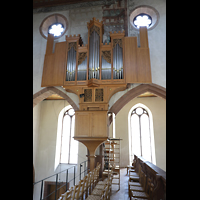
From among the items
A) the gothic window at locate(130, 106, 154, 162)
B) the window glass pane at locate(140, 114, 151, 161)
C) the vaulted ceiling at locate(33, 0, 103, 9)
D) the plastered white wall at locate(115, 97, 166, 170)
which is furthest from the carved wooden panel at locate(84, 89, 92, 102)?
the window glass pane at locate(140, 114, 151, 161)

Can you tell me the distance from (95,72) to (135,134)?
6690 mm

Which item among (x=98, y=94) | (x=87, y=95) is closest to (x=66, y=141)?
(x=87, y=95)

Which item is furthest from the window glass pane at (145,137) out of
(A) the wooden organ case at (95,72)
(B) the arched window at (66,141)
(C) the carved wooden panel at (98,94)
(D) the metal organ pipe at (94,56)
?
(D) the metal organ pipe at (94,56)

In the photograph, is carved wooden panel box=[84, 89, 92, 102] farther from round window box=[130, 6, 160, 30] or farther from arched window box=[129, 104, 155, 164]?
arched window box=[129, 104, 155, 164]

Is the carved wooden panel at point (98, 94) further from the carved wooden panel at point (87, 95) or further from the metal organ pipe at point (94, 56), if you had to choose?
the metal organ pipe at point (94, 56)

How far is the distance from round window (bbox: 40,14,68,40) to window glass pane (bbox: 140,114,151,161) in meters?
7.77

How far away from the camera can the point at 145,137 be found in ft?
40.0

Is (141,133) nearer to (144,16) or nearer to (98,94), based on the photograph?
(98,94)

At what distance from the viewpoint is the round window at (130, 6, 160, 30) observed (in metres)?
8.70

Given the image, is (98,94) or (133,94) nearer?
(98,94)

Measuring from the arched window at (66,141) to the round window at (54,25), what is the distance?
519cm

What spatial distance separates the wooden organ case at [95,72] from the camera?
23.1ft
